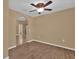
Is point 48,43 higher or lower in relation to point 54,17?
lower

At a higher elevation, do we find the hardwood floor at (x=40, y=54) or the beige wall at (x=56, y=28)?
the beige wall at (x=56, y=28)

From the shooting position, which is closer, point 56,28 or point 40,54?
point 40,54

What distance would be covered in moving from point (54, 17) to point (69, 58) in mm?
3217

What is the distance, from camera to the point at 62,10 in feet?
18.5

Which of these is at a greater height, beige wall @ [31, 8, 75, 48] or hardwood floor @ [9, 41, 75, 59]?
beige wall @ [31, 8, 75, 48]

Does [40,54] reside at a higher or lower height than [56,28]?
lower

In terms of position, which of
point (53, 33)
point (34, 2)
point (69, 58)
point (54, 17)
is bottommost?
point (69, 58)

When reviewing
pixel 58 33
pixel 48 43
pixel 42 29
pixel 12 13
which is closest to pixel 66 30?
pixel 58 33

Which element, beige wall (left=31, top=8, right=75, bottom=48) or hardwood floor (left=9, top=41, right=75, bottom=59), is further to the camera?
beige wall (left=31, top=8, right=75, bottom=48)

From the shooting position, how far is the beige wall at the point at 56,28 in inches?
205

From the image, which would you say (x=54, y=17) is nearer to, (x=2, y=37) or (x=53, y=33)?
(x=53, y=33)

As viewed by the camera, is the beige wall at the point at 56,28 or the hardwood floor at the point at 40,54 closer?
the hardwood floor at the point at 40,54

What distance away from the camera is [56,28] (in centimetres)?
609

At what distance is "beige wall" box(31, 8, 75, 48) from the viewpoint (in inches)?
205
